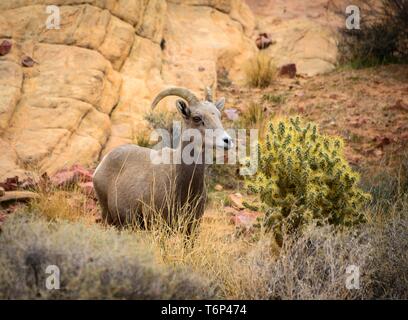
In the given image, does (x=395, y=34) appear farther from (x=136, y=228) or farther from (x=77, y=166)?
(x=136, y=228)

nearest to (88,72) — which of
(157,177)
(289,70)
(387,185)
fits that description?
(157,177)

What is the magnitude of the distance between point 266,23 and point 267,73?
343 cm

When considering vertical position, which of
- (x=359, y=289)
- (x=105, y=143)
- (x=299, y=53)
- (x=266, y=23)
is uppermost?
(x=266, y=23)

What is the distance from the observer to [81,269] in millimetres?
4379

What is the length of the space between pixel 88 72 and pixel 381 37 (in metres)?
7.16

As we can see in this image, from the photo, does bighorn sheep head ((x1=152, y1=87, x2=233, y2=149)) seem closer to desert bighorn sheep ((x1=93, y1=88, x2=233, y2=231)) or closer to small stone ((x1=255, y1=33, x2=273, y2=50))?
desert bighorn sheep ((x1=93, y1=88, x2=233, y2=231))

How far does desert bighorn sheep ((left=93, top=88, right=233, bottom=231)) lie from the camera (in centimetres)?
669

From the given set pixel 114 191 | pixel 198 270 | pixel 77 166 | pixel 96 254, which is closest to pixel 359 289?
pixel 198 270

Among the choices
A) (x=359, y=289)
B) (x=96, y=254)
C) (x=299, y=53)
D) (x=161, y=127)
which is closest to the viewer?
(x=96, y=254)

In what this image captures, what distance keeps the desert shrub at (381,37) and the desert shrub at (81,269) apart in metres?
10.6

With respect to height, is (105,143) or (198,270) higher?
(105,143)

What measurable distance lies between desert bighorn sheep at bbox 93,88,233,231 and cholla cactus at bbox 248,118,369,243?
1.85ft

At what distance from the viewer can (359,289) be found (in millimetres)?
5430

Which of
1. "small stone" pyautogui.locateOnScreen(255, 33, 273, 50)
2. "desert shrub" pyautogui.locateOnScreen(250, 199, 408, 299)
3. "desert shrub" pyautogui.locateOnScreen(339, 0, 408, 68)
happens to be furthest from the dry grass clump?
"small stone" pyautogui.locateOnScreen(255, 33, 273, 50)
